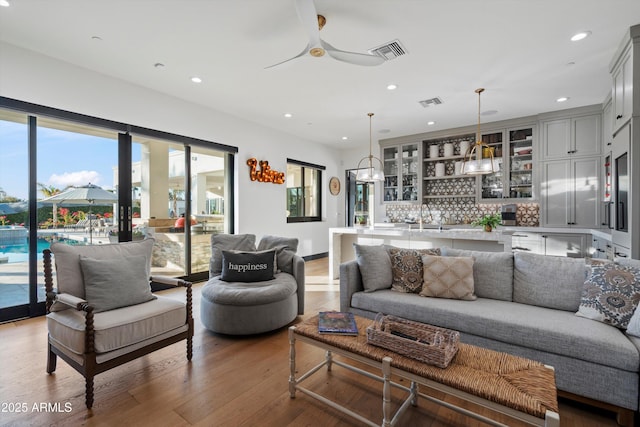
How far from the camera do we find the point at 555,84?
400cm

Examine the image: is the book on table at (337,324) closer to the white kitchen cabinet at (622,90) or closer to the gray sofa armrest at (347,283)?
the gray sofa armrest at (347,283)

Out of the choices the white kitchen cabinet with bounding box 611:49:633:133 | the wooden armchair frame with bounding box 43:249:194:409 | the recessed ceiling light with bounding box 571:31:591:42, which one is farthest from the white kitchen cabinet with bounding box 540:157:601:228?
the wooden armchair frame with bounding box 43:249:194:409

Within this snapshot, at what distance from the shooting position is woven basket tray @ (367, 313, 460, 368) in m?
1.46

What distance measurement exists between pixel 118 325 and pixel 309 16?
2496mm

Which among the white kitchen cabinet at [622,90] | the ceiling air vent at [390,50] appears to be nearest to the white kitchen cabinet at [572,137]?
the white kitchen cabinet at [622,90]

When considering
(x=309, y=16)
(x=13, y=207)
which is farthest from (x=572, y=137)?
(x=13, y=207)

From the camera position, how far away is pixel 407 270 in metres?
2.75

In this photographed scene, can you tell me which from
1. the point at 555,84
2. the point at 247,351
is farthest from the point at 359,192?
the point at 247,351

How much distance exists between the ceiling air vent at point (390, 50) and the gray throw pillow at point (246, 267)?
2493 mm

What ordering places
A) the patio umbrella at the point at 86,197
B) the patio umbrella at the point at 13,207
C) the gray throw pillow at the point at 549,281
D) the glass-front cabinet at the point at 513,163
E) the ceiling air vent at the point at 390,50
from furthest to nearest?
1. the glass-front cabinet at the point at 513,163
2. the patio umbrella at the point at 86,197
3. the patio umbrella at the point at 13,207
4. the ceiling air vent at the point at 390,50
5. the gray throw pillow at the point at 549,281

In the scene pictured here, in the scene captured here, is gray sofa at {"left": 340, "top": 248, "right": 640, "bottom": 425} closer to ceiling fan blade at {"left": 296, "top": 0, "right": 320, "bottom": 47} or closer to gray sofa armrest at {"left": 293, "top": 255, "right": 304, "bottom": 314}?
gray sofa armrest at {"left": 293, "top": 255, "right": 304, "bottom": 314}

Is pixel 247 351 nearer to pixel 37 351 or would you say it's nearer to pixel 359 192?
pixel 37 351

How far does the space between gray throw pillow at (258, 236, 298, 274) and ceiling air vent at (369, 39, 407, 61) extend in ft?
7.46

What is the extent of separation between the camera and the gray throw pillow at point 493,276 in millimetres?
2484
